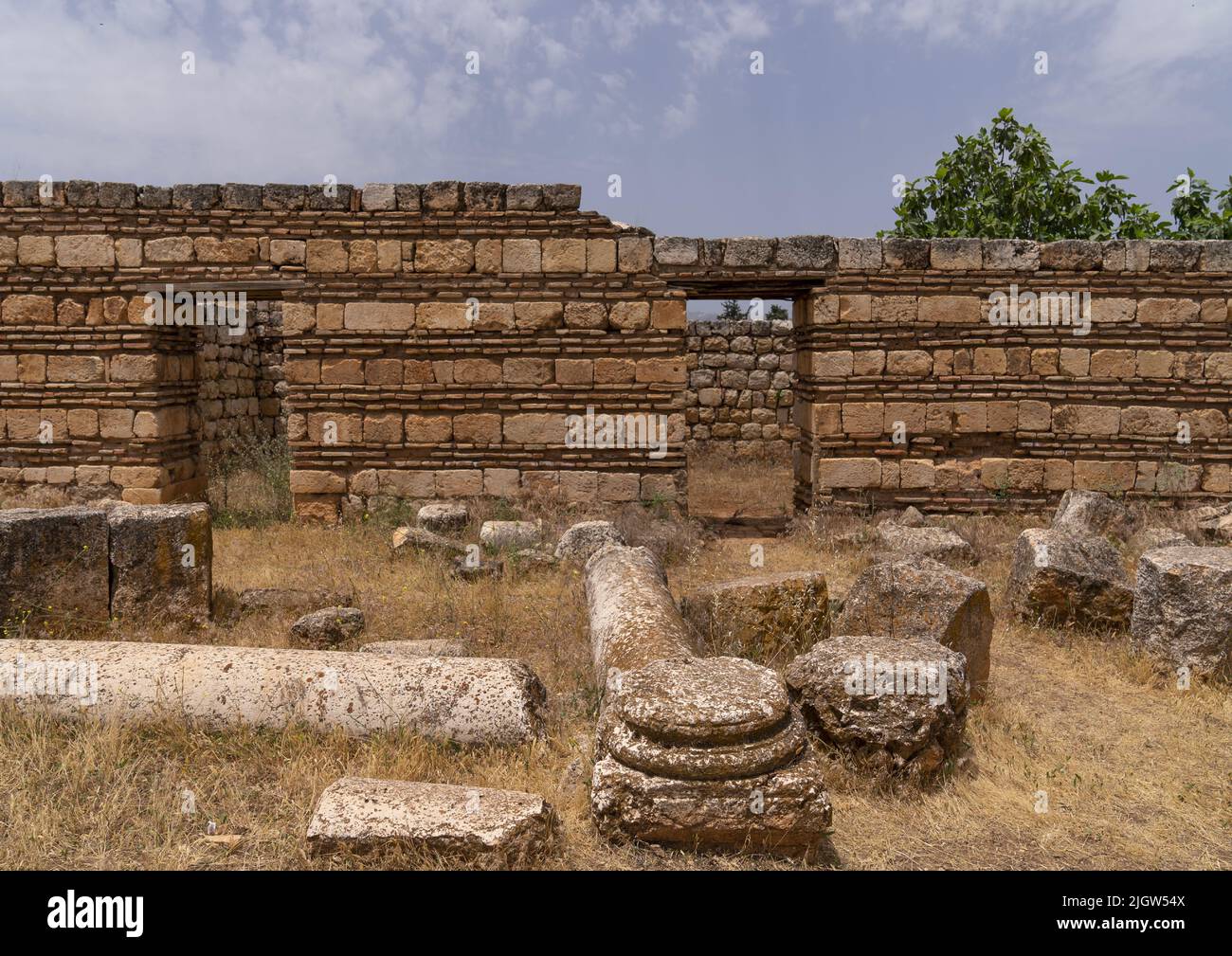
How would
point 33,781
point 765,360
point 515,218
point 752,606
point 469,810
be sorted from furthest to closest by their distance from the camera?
point 765,360, point 515,218, point 752,606, point 33,781, point 469,810

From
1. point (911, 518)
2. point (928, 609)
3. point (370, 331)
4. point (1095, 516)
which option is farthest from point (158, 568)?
point (1095, 516)

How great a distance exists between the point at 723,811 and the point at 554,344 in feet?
21.6

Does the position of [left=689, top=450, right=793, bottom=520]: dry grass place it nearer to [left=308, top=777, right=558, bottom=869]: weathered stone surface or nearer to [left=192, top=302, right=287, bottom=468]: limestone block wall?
[left=192, top=302, right=287, bottom=468]: limestone block wall

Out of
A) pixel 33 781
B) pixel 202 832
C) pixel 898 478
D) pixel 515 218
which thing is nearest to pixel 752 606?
pixel 202 832

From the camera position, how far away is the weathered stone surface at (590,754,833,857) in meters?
→ 3.57

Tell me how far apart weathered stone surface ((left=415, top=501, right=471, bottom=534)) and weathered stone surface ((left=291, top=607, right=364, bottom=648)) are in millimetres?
2818

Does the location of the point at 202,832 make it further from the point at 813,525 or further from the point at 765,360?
the point at 765,360

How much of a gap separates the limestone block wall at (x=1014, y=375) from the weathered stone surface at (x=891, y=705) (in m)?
5.44

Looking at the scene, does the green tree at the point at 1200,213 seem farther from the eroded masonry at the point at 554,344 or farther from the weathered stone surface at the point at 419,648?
the weathered stone surface at the point at 419,648

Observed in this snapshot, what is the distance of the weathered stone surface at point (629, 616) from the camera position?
473 cm

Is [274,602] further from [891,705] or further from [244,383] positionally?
[244,383]

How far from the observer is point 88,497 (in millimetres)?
9773

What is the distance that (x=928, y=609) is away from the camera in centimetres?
542

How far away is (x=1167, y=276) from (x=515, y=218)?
6651 millimetres
